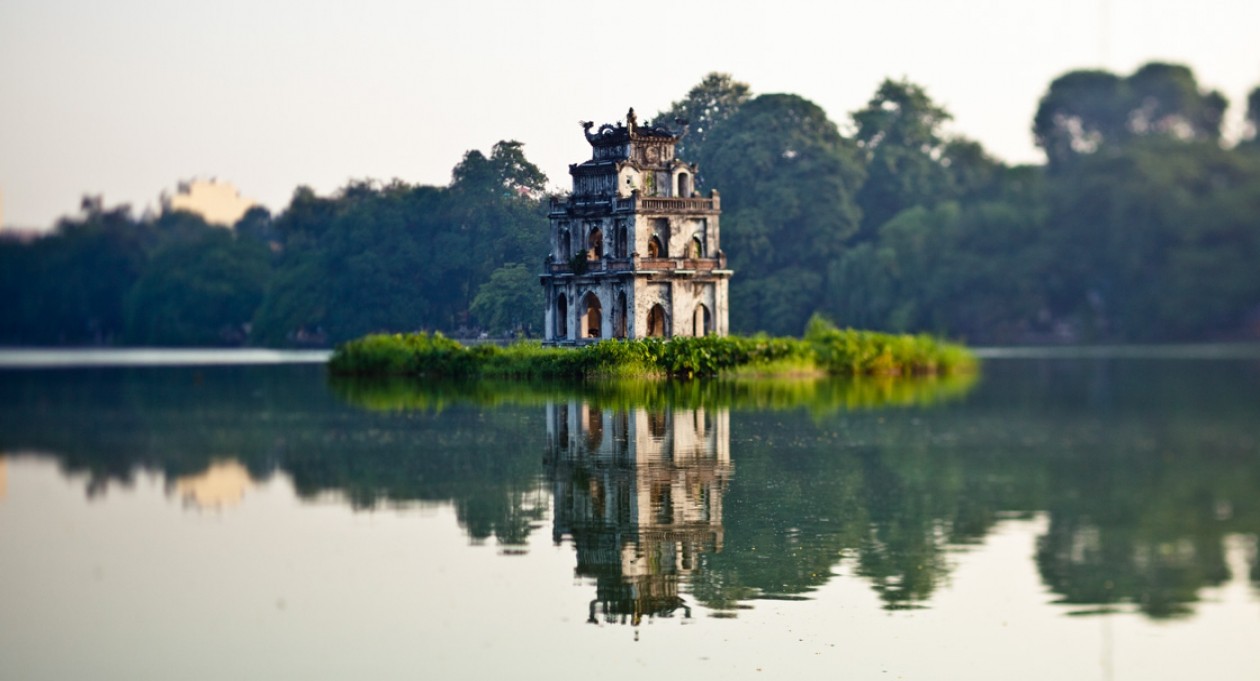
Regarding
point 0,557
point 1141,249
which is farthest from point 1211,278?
point 0,557

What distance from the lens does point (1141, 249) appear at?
268ft

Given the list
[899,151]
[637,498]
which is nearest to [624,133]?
[637,498]

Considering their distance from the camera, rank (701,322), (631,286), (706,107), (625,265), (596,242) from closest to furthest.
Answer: (631,286) < (625,265) < (596,242) < (701,322) < (706,107)

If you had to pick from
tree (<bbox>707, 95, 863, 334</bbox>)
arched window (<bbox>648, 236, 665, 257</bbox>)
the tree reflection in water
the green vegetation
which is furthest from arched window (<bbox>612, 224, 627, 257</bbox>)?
tree (<bbox>707, 95, 863, 334</bbox>)

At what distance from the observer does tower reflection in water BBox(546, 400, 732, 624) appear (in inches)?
675

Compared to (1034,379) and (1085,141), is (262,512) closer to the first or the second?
(1034,379)

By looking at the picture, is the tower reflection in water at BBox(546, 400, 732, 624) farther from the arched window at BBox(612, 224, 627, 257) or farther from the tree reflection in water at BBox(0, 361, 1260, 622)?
the arched window at BBox(612, 224, 627, 257)

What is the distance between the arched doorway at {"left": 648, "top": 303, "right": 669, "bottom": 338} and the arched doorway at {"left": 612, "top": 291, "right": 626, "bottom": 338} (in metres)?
0.92

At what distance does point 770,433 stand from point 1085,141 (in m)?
67.3

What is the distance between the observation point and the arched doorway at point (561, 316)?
51.4m

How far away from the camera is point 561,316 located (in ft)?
170

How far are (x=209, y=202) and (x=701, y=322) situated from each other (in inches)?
1057

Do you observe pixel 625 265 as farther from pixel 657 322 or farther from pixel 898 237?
pixel 898 237

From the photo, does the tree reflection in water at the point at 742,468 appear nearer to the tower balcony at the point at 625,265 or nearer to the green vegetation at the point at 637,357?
the green vegetation at the point at 637,357
